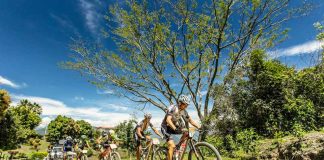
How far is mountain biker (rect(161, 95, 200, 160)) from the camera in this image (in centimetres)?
709

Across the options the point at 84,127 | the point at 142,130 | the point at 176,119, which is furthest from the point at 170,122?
the point at 84,127

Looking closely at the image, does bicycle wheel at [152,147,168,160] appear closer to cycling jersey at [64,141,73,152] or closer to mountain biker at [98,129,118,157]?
mountain biker at [98,129,118,157]

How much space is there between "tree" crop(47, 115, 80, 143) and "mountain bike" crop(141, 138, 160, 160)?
3397 inches

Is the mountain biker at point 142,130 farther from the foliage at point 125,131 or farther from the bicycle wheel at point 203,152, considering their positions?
the foliage at point 125,131

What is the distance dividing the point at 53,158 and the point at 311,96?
1402cm

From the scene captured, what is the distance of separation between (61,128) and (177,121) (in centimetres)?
9139

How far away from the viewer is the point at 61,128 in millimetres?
92250

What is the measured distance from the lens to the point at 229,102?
18.9 meters

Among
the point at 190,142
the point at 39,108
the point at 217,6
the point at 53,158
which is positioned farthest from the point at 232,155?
the point at 39,108

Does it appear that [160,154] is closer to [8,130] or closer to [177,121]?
[177,121]

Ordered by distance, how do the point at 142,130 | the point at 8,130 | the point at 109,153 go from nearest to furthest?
the point at 142,130, the point at 109,153, the point at 8,130

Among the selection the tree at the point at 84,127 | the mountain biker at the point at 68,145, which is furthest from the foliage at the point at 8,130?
the tree at the point at 84,127

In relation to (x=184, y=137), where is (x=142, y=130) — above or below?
above

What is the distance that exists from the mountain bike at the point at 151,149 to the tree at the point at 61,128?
86272 mm
